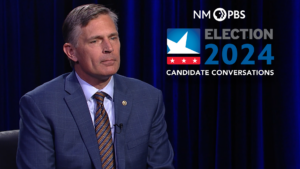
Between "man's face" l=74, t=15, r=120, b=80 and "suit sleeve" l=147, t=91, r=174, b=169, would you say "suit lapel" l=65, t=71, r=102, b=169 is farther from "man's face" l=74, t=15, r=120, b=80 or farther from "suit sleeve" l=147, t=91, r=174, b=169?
"suit sleeve" l=147, t=91, r=174, b=169

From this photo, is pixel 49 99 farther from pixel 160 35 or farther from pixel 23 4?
pixel 23 4

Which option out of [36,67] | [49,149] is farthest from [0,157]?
[36,67]

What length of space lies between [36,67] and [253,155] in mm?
1979

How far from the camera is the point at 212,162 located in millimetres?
2650

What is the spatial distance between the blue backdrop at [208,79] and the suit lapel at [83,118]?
1.27 meters

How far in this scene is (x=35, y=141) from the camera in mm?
1326

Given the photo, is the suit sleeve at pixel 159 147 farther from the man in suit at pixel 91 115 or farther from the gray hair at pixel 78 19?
the gray hair at pixel 78 19

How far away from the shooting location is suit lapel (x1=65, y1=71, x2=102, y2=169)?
133 centimetres

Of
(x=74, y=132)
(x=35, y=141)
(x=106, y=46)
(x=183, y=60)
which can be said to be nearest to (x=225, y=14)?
(x=183, y=60)

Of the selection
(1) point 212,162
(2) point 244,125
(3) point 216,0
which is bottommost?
(1) point 212,162

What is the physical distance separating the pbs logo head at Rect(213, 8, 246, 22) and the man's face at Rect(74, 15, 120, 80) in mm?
1398

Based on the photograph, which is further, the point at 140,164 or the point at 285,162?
the point at 285,162

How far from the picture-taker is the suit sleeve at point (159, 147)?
150cm
